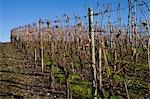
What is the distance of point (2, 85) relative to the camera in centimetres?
1578

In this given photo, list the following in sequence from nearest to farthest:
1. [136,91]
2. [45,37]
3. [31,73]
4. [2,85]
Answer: [136,91] < [2,85] < [31,73] < [45,37]

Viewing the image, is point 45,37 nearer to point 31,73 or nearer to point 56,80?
point 31,73

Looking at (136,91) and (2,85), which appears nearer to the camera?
(136,91)

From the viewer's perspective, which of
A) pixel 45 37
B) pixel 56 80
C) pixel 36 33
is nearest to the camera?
pixel 56 80

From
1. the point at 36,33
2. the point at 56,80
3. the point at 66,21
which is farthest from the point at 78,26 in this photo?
the point at 36,33

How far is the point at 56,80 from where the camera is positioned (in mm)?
16984

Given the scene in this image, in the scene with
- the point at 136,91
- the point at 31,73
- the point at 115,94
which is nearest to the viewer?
the point at 115,94

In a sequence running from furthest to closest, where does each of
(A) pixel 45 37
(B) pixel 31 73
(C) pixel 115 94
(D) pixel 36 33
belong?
(D) pixel 36 33
(A) pixel 45 37
(B) pixel 31 73
(C) pixel 115 94

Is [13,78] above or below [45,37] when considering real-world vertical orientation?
below

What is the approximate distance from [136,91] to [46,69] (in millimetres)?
8707

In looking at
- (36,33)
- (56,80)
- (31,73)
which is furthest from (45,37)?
(56,80)

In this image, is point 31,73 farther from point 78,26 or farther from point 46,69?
point 78,26

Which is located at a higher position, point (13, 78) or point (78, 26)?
point (78, 26)

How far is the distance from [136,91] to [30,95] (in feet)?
14.6
